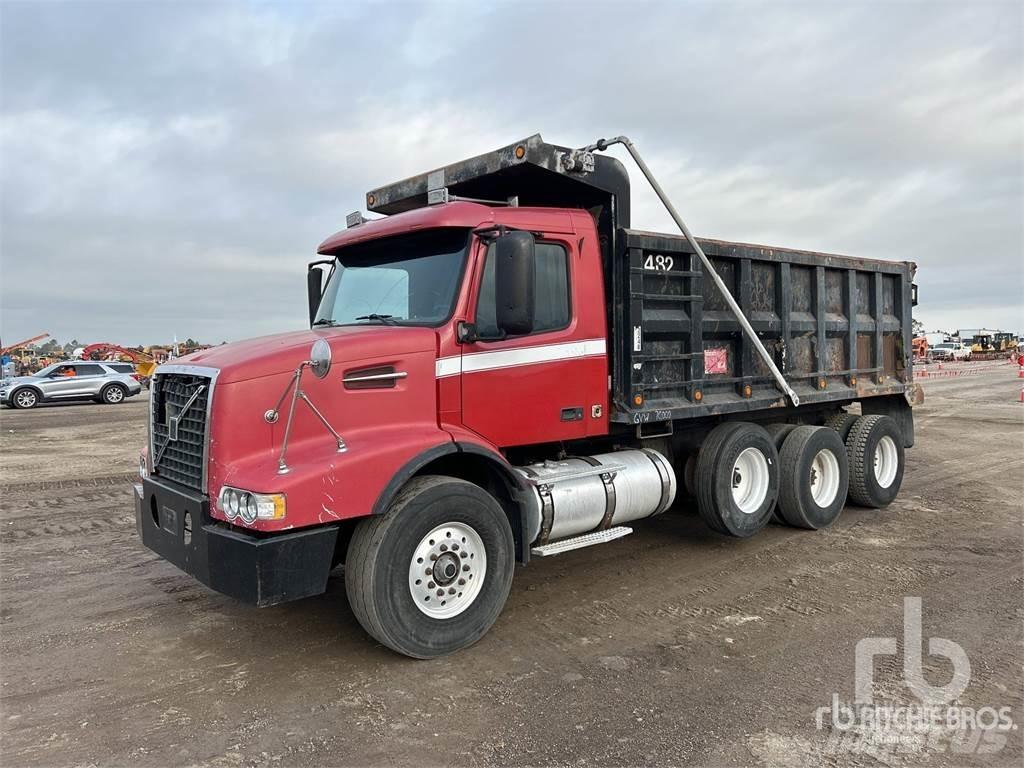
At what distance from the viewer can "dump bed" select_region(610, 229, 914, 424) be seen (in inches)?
228

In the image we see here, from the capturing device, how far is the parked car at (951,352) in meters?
65.3

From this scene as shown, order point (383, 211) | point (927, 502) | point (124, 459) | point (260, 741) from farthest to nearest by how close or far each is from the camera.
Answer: point (124, 459), point (927, 502), point (383, 211), point (260, 741)

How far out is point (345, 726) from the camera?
355 cm

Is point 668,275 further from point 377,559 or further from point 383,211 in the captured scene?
point 377,559

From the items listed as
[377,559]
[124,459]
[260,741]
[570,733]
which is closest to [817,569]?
[570,733]

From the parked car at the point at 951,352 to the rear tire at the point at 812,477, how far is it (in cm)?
6762

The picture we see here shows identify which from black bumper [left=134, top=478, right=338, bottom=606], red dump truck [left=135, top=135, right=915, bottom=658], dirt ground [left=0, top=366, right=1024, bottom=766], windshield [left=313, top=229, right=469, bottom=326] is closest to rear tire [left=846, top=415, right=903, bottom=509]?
red dump truck [left=135, top=135, right=915, bottom=658]

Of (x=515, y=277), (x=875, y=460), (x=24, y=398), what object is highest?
(x=515, y=277)

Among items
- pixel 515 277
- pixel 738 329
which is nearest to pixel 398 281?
pixel 515 277

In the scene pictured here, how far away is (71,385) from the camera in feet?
82.9

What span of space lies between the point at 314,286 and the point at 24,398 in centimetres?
2352

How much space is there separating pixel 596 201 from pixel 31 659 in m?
4.97

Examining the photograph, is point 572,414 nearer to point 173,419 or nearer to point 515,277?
point 515,277

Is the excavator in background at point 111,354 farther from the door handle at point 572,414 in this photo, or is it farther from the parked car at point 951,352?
the parked car at point 951,352
